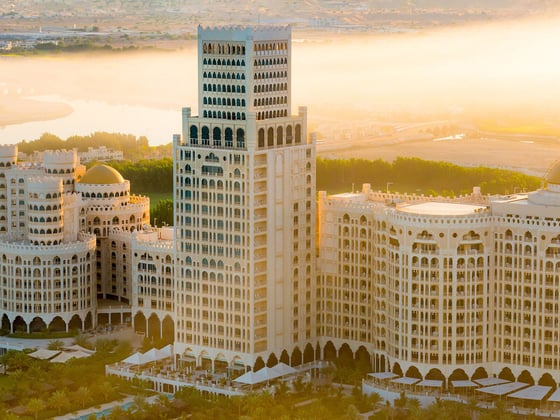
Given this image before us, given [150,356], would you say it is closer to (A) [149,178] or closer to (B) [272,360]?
(B) [272,360]

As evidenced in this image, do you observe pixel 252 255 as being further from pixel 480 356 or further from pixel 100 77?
pixel 100 77

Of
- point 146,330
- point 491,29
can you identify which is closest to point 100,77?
point 491,29

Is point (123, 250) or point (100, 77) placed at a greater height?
point (100, 77)

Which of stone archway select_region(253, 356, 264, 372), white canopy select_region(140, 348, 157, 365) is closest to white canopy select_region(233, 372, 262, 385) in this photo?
stone archway select_region(253, 356, 264, 372)

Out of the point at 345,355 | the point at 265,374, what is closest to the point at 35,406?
the point at 265,374

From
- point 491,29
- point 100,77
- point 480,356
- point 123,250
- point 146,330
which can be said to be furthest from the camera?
point 100,77

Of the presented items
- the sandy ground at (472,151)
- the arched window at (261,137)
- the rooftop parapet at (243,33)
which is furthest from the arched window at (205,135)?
the sandy ground at (472,151)

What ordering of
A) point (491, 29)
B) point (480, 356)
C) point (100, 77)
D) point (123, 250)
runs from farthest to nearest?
1. point (100, 77)
2. point (491, 29)
3. point (123, 250)
4. point (480, 356)

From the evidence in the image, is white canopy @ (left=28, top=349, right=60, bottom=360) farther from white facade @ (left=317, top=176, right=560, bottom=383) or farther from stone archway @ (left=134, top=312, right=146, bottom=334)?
white facade @ (left=317, top=176, right=560, bottom=383)
